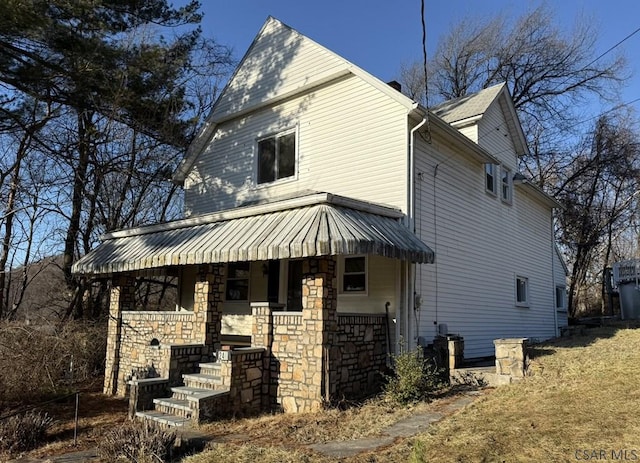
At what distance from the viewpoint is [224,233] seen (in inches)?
386

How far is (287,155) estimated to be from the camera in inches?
511

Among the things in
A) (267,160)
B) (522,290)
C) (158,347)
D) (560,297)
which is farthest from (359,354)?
(560,297)

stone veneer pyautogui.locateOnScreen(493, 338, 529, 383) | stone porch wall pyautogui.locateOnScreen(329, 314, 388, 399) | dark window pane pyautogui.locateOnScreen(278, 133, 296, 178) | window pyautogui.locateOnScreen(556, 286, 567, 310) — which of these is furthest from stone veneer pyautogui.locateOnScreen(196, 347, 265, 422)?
window pyautogui.locateOnScreen(556, 286, 567, 310)

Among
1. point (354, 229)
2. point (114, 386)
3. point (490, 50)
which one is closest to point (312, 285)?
point (354, 229)

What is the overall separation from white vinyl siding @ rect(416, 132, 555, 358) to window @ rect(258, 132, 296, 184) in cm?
362

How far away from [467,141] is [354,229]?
5274mm

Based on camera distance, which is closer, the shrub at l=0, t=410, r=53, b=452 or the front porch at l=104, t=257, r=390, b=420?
the shrub at l=0, t=410, r=53, b=452

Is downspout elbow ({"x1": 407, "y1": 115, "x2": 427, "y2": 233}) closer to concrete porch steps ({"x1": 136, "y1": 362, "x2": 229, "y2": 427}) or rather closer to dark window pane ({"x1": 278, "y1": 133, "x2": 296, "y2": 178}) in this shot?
dark window pane ({"x1": 278, "y1": 133, "x2": 296, "y2": 178})

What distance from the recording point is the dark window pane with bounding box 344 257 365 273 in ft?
34.6

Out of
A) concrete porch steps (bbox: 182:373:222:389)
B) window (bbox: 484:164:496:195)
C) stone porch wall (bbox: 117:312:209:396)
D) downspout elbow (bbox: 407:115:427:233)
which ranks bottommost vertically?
concrete porch steps (bbox: 182:373:222:389)

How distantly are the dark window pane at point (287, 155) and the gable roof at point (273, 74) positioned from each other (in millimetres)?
1111

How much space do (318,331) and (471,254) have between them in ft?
19.7

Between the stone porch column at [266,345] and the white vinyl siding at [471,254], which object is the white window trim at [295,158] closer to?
the white vinyl siding at [471,254]

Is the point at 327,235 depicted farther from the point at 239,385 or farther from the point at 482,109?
the point at 482,109
